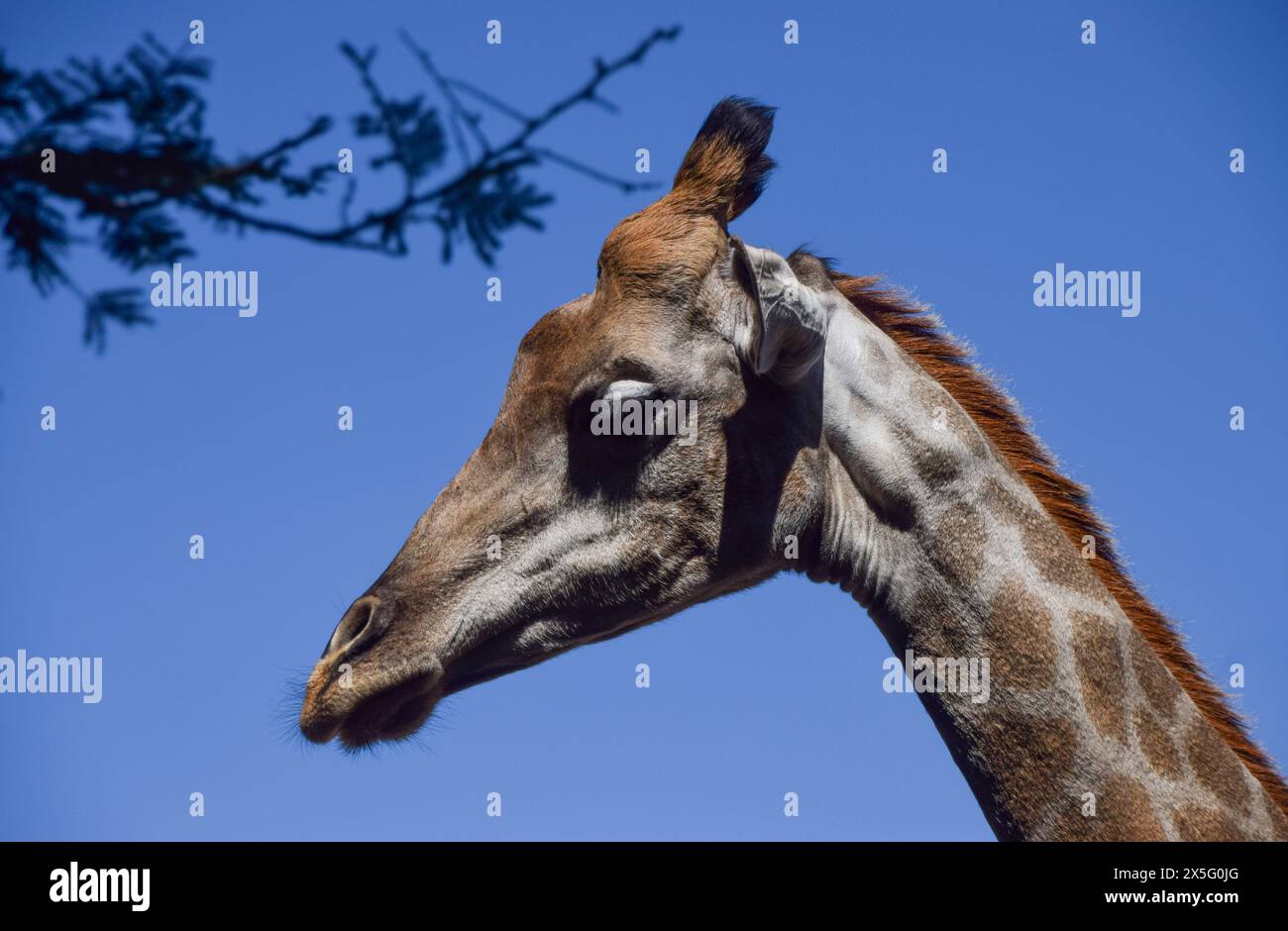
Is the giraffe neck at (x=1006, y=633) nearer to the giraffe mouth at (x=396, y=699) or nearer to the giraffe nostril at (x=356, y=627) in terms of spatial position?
the giraffe mouth at (x=396, y=699)

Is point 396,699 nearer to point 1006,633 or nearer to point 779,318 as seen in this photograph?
point 779,318

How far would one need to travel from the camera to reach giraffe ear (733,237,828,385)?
5.59 m

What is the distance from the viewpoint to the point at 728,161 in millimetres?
6543

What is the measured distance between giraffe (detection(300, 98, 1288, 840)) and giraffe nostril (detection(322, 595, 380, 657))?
0.01m

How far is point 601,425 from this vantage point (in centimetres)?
593

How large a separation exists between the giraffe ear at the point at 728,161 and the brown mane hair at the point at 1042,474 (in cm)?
63

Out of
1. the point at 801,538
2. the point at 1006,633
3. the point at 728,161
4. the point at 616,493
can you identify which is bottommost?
the point at 1006,633

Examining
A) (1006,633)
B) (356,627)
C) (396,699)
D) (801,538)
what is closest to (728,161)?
(801,538)

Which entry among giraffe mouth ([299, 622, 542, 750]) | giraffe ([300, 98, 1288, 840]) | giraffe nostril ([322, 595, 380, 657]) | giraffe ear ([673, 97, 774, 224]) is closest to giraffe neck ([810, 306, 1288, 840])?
giraffe ([300, 98, 1288, 840])

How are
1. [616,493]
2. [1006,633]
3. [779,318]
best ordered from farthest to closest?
1. [616,493]
2. [779,318]
3. [1006,633]

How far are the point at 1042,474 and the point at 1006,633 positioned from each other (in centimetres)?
99

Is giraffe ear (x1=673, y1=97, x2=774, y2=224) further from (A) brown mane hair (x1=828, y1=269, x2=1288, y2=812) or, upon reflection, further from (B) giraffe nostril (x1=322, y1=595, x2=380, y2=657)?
(B) giraffe nostril (x1=322, y1=595, x2=380, y2=657)

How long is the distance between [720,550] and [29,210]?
12.4 ft
